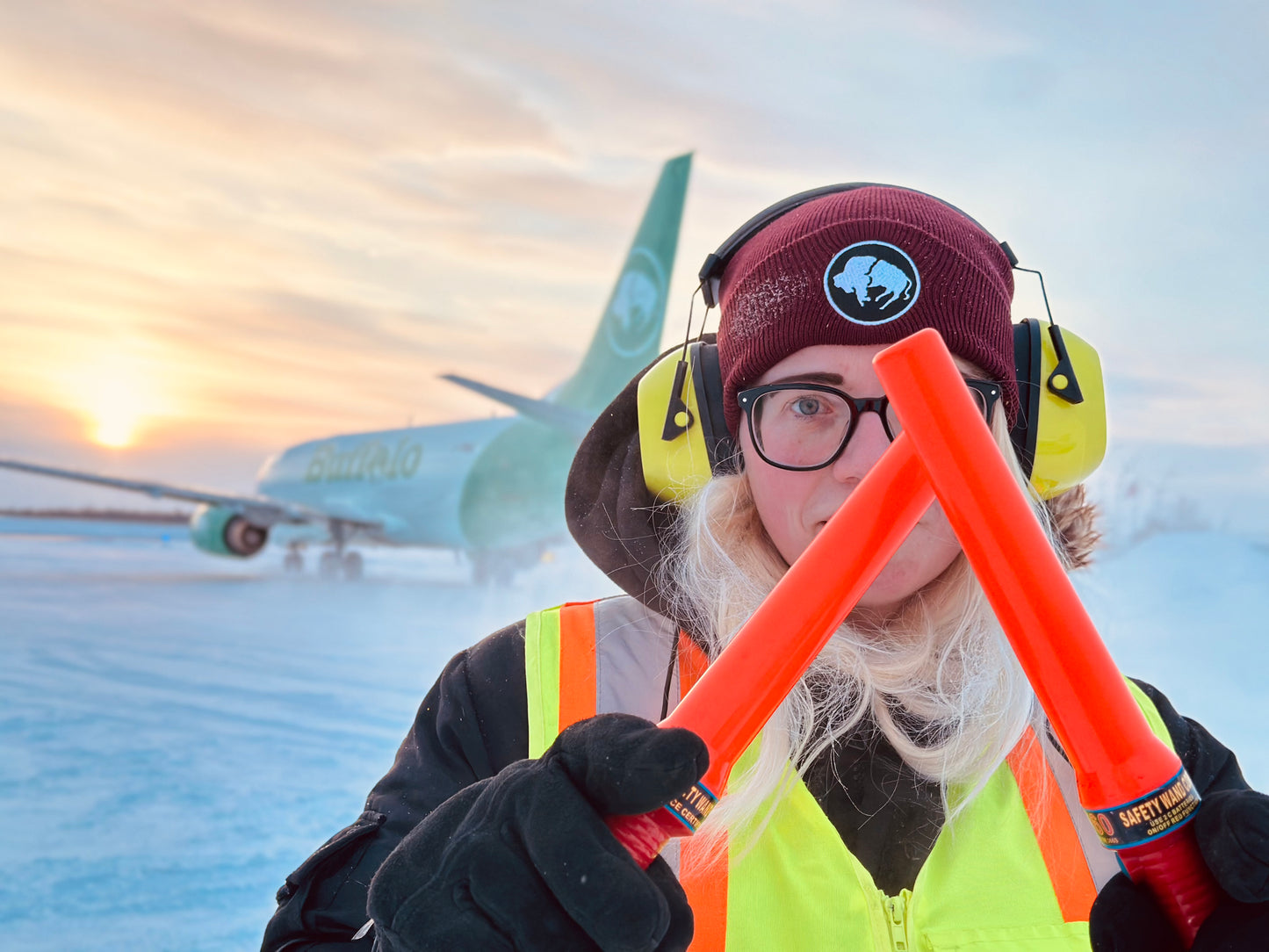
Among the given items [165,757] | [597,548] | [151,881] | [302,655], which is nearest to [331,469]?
[302,655]

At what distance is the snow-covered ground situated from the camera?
3098 mm

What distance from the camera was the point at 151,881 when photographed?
321 centimetres

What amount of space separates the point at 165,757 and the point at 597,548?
14.7 feet

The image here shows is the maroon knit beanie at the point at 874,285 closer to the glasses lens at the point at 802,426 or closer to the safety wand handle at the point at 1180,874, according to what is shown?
the glasses lens at the point at 802,426

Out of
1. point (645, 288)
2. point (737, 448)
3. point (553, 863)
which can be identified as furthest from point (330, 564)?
point (553, 863)

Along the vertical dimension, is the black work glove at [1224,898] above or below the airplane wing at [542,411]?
above

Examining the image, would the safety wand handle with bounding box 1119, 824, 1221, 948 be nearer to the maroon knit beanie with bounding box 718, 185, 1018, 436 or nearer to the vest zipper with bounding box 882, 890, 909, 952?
the vest zipper with bounding box 882, 890, 909, 952

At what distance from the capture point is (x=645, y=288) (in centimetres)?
1430

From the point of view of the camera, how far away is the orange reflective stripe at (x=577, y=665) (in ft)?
3.87

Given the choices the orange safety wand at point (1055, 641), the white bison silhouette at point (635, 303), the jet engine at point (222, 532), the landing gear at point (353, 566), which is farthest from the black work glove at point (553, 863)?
the landing gear at point (353, 566)

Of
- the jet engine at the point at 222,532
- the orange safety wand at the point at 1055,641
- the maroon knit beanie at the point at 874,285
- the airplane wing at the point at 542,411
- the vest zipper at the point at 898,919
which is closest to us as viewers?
the orange safety wand at the point at 1055,641

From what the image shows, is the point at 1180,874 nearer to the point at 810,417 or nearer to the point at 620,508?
the point at 810,417

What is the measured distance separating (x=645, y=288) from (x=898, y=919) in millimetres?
13805

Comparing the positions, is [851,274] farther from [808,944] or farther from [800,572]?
[808,944]
